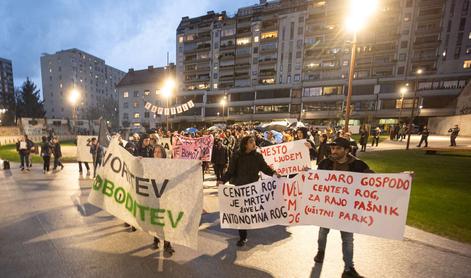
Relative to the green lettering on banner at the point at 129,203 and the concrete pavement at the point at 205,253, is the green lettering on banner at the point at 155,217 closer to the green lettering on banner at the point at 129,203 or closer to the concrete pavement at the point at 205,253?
the green lettering on banner at the point at 129,203

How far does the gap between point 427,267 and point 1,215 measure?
349 inches

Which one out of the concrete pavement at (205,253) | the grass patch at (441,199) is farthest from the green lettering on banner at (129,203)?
the grass patch at (441,199)

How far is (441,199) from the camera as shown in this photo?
6.24m

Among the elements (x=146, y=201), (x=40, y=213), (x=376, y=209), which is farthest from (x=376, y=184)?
(x=40, y=213)

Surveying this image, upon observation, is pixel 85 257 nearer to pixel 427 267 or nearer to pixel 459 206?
pixel 427 267

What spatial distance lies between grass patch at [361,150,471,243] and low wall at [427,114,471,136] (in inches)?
869

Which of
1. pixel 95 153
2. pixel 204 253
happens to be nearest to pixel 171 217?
→ pixel 204 253

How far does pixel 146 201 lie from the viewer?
338 centimetres

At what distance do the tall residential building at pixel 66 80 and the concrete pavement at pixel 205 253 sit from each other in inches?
3512

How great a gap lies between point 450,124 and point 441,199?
3405 cm

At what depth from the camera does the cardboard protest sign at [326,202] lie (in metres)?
2.93

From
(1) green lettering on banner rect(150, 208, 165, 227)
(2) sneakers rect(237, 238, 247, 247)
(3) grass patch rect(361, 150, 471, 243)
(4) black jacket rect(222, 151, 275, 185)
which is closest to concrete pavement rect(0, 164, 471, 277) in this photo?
(2) sneakers rect(237, 238, 247, 247)

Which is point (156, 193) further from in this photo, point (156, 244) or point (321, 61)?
point (321, 61)

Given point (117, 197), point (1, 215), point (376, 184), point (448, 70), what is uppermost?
point (448, 70)
